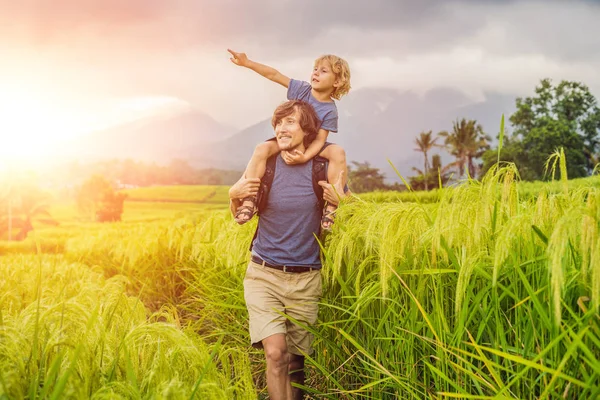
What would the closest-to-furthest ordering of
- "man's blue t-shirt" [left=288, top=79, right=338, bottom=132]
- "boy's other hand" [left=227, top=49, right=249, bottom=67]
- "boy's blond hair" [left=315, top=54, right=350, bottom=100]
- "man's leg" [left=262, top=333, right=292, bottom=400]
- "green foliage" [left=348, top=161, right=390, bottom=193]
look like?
"man's leg" [left=262, top=333, right=292, bottom=400] → "man's blue t-shirt" [left=288, top=79, right=338, bottom=132] → "boy's blond hair" [left=315, top=54, right=350, bottom=100] → "boy's other hand" [left=227, top=49, right=249, bottom=67] → "green foliage" [left=348, top=161, right=390, bottom=193]

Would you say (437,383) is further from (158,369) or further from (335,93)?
(335,93)

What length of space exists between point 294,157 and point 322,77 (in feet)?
2.61

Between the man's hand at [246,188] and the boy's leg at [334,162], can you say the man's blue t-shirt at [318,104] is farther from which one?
the man's hand at [246,188]

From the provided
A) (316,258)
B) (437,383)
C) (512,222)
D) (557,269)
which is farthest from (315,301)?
(557,269)

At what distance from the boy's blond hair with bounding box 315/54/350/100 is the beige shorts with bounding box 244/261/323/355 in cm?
139

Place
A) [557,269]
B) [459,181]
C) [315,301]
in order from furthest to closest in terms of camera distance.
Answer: [315,301], [459,181], [557,269]

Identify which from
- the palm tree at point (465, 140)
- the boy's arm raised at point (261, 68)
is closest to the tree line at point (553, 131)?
the palm tree at point (465, 140)

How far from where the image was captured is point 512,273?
2.11 meters

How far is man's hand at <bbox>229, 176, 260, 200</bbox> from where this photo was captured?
Result: 3.04 meters

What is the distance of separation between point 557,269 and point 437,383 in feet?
3.19

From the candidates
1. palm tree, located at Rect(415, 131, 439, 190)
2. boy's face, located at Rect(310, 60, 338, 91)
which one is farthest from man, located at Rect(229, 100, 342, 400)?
palm tree, located at Rect(415, 131, 439, 190)

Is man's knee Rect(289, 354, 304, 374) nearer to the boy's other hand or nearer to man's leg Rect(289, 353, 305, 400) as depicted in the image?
man's leg Rect(289, 353, 305, 400)

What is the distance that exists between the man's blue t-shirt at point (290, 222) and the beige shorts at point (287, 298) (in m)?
0.08

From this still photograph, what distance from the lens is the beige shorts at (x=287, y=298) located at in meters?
2.90
